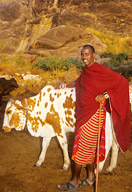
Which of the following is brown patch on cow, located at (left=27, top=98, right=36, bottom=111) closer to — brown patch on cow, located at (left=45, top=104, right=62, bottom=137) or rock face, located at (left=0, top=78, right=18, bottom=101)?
brown patch on cow, located at (left=45, top=104, right=62, bottom=137)

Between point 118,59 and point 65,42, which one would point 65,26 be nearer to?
point 65,42

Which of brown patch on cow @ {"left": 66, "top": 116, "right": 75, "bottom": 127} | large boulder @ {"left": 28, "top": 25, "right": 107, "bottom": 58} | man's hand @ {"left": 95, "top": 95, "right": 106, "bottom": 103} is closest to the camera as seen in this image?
man's hand @ {"left": 95, "top": 95, "right": 106, "bottom": 103}

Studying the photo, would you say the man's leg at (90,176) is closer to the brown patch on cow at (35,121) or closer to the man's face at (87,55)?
the brown patch on cow at (35,121)

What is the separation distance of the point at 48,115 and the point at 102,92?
123cm

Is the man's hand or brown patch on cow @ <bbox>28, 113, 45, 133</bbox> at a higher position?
the man's hand

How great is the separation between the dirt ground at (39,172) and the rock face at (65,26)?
10.7 meters

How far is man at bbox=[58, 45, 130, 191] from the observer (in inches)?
122

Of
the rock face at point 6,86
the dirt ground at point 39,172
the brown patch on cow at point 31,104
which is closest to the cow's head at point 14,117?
the brown patch on cow at point 31,104

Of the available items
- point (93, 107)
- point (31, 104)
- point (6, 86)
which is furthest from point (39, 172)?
point (6, 86)

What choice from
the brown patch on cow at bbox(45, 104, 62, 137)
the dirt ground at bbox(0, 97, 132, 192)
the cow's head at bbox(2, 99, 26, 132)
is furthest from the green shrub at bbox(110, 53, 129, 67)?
the cow's head at bbox(2, 99, 26, 132)

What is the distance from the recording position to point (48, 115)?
13.2 ft

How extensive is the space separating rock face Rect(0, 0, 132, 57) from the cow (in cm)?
1111

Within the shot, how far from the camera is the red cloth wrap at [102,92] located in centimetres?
309

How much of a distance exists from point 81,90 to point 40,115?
46.5 inches
